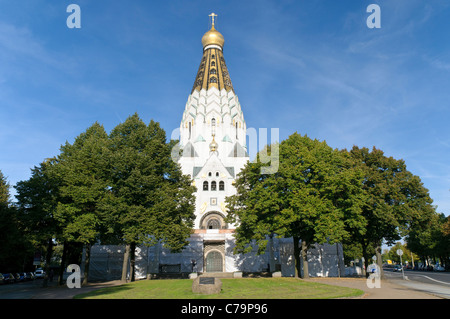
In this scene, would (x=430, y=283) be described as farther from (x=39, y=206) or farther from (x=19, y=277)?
(x=19, y=277)

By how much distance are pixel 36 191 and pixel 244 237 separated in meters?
18.7

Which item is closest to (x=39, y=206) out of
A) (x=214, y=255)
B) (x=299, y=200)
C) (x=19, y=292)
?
(x=19, y=292)

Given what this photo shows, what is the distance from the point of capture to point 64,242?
1070 inches

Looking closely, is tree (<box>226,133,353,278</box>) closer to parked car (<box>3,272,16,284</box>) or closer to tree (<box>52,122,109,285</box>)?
tree (<box>52,122,109,285</box>)

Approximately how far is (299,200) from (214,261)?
2074 cm

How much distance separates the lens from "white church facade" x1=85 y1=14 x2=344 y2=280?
3825 centimetres

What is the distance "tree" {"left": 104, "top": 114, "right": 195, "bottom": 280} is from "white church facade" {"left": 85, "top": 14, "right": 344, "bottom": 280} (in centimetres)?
392

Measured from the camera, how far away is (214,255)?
4128cm

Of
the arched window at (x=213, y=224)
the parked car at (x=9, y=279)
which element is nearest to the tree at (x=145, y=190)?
the arched window at (x=213, y=224)

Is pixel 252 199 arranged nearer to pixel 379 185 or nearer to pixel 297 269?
pixel 297 269

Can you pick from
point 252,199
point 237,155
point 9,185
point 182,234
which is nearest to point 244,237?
point 252,199

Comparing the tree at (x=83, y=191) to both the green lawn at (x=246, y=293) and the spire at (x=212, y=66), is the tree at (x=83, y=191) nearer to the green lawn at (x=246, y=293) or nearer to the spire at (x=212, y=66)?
the green lawn at (x=246, y=293)

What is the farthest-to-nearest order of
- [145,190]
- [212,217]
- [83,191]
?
[212,217]
[145,190]
[83,191]

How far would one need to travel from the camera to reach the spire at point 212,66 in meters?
70.0
